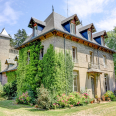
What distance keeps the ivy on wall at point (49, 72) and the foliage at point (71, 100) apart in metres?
0.56

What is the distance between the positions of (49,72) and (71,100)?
2964 mm

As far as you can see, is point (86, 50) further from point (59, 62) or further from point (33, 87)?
point (33, 87)

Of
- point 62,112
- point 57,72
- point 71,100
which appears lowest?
point 62,112

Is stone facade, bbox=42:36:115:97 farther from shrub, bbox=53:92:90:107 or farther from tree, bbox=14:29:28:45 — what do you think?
tree, bbox=14:29:28:45

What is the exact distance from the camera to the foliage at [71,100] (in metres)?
10.2

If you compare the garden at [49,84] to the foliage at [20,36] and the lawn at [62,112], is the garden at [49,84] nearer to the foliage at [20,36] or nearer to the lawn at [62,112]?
the lawn at [62,112]

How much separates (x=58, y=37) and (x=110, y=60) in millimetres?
10638

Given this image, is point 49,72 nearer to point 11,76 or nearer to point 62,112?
point 62,112

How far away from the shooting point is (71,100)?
10734 mm

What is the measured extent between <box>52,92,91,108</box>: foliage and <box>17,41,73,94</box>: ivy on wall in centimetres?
56

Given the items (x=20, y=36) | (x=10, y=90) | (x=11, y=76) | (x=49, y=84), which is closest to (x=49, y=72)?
(x=49, y=84)

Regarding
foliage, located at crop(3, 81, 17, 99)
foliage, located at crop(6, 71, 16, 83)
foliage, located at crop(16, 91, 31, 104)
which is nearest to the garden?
foliage, located at crop(16, 91, 31, 104)

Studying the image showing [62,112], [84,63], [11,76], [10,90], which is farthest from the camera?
[11,76]

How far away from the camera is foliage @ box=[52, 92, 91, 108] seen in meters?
10.2
